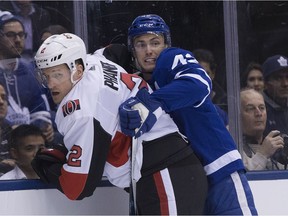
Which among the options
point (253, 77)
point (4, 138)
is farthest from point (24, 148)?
point (253, 77)

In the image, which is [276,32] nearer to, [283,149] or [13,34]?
[283,149]

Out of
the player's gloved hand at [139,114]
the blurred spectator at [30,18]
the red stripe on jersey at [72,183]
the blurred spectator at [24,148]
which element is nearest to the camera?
the player's gloved hand at [139,114]

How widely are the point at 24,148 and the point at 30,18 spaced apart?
0.81 m

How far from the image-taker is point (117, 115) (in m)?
2.57

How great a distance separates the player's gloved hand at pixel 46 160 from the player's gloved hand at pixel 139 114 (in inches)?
12.9

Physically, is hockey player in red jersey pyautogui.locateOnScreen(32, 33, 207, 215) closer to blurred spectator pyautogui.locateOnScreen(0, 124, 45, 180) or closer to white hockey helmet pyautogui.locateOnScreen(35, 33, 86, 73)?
white hockey helmet pyautogui.locateOnScreen(35, 33, 86, 73)

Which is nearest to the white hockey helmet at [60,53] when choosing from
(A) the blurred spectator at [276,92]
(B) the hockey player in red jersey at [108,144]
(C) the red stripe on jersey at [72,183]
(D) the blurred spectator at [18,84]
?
(B) the hockey player in red jersey at [108,144]

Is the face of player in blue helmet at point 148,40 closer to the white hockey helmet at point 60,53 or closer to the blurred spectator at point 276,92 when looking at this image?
the white hockey helmet at point 60,53

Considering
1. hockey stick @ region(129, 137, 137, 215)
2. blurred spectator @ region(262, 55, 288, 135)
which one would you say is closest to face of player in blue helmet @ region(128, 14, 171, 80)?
hockey stick @ region(129, 137, 137, 215)

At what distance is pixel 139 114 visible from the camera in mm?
2453

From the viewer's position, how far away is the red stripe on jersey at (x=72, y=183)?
101 inches

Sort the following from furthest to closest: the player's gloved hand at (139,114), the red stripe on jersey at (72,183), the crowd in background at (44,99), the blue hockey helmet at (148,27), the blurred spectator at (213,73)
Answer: the blurred spectator at (213,73), the crowd in background at (44,99), the blue hockey helmet at (148,27), the red stripe on jersey at (72,183), the player's gloved hand at (139,114)

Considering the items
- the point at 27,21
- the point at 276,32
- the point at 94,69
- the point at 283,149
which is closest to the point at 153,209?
the point at 94,69

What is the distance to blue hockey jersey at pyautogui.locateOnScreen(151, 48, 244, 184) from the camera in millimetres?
2586
